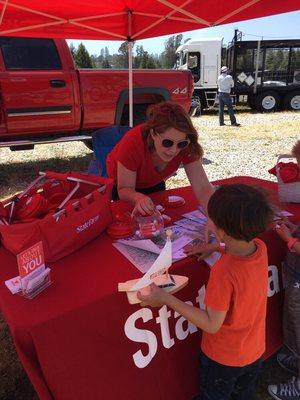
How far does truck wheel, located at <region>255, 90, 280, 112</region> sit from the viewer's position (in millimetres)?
14453

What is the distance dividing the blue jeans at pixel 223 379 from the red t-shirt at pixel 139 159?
3.56 feet

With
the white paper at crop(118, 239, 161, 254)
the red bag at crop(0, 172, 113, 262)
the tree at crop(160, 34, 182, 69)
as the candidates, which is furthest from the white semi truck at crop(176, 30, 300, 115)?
the tree at crop(160, 34, 182, 69)

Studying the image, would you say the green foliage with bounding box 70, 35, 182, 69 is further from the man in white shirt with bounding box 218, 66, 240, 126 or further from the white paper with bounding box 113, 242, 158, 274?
the white paper with bounding box 113, 242, 158, 274

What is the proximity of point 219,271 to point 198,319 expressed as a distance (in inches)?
6.7

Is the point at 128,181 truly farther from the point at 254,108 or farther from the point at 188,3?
the point at 254,108

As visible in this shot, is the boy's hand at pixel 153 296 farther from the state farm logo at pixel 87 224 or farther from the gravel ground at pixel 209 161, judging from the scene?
the gravel ground at pixel 209 161

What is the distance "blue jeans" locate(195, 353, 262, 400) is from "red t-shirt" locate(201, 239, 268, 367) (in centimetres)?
4

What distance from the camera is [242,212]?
1.09m

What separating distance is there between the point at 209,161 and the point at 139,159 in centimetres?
470

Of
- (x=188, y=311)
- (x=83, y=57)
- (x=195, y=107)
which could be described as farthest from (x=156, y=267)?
(x=83, y=57)

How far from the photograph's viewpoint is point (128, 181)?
2.07 m

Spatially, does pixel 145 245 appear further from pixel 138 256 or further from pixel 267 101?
pixel 267 101

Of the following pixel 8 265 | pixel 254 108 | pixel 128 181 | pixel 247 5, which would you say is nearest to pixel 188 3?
pixel 247 5

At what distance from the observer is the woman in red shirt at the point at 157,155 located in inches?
74.6
